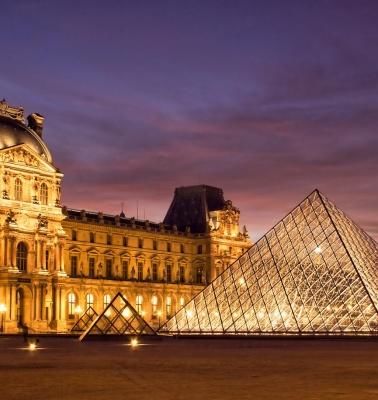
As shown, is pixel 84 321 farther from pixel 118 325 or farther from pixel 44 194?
pixel 118 325

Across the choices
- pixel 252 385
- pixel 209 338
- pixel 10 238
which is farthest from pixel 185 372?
pixel 10 238

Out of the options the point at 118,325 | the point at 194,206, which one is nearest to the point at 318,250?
the point at 118,325

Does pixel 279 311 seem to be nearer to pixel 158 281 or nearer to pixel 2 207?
pixel 2 207

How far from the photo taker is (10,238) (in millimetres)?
65312

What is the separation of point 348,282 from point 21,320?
32.1m

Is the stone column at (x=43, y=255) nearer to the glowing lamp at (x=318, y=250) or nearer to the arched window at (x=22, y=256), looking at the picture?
the arched window at (x=22, y=256)

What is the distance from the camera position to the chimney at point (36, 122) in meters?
73.5

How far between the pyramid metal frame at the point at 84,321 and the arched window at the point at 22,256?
6.15m

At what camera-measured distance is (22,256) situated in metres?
67.9

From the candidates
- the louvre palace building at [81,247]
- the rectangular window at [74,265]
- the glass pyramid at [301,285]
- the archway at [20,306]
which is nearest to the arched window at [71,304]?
the louvre palace building at [81,247]

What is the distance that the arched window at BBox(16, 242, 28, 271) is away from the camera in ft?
221

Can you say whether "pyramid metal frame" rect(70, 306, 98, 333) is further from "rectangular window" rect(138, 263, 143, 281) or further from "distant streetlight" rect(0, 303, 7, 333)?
"rectangular window" rect(138, 263, 143, 281)

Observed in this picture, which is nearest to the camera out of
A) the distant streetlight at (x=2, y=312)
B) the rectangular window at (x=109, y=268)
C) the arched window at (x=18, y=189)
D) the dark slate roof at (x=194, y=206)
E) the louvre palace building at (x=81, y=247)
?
the distant streetlight at (x=2, y=312)

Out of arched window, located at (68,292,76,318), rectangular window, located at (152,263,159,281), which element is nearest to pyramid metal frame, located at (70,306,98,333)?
arched window, located at (68,292,76,318)
